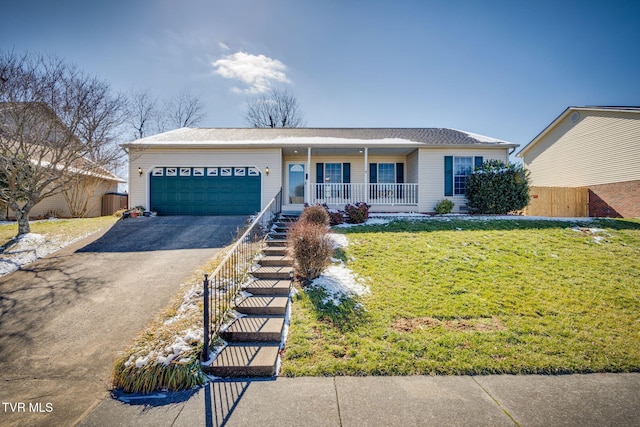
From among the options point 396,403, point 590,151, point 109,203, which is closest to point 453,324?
point 396,403

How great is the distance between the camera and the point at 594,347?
3.78m

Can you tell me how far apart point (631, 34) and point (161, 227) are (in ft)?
73.2

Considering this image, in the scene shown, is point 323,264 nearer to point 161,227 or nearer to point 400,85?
point 161,227

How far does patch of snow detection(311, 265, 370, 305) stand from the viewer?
521 cm

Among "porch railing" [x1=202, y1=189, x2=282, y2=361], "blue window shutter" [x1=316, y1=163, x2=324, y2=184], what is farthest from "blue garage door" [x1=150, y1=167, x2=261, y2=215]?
"porch railing" [x1=202, y1=189, x2=282, y2=361]

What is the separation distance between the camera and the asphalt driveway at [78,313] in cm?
307

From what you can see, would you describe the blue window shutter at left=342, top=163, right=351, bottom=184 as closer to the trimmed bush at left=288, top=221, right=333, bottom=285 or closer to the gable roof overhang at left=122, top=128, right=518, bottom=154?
the gable roof overhang at left=122, top=128, right=518, bottom=154

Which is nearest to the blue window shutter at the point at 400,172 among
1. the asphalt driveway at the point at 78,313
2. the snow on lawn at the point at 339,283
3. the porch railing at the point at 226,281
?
the porch railing at the point at 226,281

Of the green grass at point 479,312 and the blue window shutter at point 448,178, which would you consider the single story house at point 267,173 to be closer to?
the blue window shutter at point 448,178

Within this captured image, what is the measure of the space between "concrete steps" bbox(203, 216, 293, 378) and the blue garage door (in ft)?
21.5

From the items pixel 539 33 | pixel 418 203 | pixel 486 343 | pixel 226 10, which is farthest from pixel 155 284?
pixel 539 33

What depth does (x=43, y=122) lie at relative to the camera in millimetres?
9383

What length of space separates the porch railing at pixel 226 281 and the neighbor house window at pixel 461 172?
9.59 m

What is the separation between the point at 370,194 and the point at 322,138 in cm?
363
